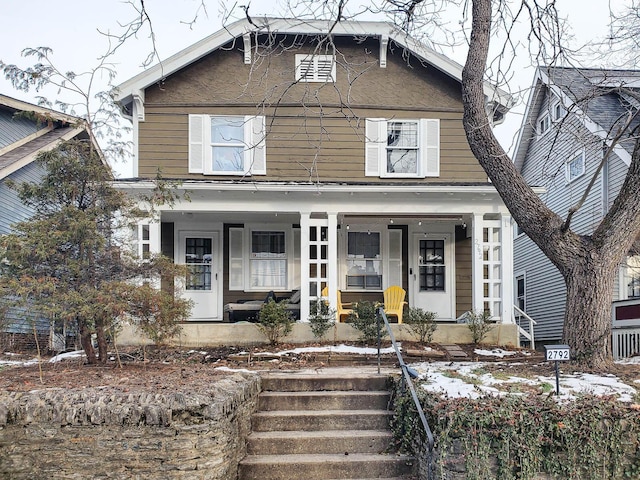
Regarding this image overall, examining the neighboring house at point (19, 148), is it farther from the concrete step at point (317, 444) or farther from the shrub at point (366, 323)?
the concrete step at point (317, 444)

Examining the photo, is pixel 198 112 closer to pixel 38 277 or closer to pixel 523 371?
pixel 38 277

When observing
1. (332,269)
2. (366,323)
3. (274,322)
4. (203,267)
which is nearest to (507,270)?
(366,323)

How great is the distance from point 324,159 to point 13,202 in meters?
6.87

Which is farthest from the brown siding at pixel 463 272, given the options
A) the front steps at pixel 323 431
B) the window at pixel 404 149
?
the front steps at pixel 323 431

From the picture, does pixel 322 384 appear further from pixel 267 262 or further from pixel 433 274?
pixel 433 274

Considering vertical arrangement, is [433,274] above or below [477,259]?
below

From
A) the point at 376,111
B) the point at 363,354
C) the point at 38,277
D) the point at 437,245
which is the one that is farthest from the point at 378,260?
the point at 38,277

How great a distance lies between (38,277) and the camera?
6230mm

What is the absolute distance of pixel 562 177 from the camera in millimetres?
16359

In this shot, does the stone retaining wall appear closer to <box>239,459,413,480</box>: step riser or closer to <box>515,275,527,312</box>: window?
<box>239,459,413,480</box>: step riser

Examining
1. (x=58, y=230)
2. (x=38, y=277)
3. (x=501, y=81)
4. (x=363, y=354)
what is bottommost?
(x=363, y=354)

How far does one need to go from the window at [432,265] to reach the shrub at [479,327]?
2.87 m

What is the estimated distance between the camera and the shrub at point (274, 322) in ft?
33.4

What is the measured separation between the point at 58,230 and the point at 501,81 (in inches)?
219
